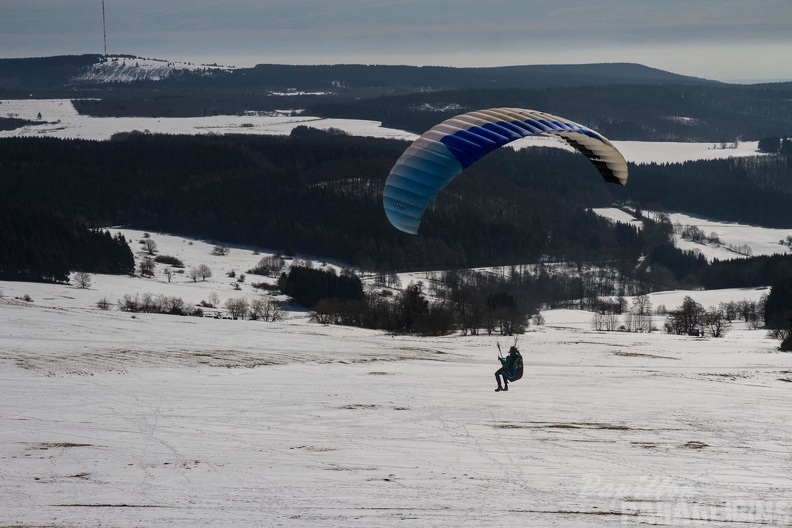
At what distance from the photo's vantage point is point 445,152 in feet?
73.0

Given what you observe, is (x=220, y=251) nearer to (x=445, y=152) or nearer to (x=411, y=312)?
(x=411, y=312)

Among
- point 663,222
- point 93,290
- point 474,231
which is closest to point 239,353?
point 93,290

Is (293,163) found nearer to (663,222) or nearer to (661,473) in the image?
(663,222)

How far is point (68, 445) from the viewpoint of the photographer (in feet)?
61.1

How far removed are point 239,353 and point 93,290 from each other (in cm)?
4477

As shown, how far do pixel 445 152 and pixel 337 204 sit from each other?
12116 cm

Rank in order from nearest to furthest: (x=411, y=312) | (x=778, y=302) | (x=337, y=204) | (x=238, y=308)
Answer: (x=411, y=312) < (x=238, y=308) < (x=778, y=302) < (x=337, y=204)

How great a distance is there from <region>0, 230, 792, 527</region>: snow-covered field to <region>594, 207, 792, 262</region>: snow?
109481 millimetres

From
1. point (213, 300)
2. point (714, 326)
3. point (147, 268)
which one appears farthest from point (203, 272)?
point (714, 326)

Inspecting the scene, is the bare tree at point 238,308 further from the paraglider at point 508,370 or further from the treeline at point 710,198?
the treeline at point 710,198

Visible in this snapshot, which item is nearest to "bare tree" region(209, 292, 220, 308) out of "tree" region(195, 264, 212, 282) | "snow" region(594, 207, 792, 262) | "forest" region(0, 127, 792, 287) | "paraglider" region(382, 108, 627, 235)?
"tree" region(195, 264, 212, 282)

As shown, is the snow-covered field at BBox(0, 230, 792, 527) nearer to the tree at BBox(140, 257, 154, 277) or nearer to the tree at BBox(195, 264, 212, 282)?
the tree at BBox(195, 264, 212, 282)

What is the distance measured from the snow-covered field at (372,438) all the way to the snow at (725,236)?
359ft

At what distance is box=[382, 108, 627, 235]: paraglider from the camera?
21969mm
